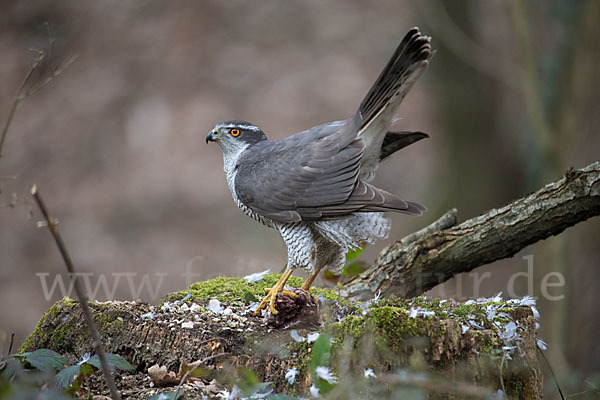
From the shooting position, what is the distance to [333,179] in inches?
140

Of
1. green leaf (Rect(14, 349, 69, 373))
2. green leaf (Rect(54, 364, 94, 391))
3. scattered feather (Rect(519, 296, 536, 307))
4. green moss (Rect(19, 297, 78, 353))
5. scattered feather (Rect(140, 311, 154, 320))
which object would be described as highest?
scattered feather (Rect(519, 296, 536, 307))

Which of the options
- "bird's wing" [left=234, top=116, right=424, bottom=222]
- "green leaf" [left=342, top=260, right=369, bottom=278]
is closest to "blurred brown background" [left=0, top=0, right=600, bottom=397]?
"green leaf" [left=342, top=260, right=369, bottom=278]

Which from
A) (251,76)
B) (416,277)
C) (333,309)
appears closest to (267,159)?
(333,309)

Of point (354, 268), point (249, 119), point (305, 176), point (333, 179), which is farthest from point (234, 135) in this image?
point (249, 119)

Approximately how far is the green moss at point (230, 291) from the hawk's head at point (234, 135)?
3.13ft

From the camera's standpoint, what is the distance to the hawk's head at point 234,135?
165 inches

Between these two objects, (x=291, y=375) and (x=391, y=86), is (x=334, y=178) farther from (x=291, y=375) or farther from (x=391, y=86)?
(x=291, y=375)

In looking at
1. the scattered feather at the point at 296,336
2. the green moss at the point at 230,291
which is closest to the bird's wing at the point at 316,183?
the green moss at the point at 230,291

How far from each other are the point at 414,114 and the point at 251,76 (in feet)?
12.4

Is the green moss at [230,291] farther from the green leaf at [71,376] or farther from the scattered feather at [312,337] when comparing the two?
the green leaf at [71,376]

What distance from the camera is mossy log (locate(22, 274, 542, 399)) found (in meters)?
2.67

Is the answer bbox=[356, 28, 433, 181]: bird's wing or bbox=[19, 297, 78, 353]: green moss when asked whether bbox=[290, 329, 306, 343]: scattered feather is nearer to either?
bbox=[19, 297, 78, 353]: green moss

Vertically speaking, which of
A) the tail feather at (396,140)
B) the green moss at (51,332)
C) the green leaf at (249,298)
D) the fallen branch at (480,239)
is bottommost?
the green moss at (51,332)

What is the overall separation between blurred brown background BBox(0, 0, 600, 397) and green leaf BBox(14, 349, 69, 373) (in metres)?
2.76
